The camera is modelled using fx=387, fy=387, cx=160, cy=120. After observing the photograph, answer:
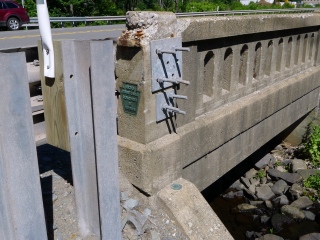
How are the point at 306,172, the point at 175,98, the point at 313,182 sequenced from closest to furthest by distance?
the point at 175,98 < the point at 313,182 < the point at 306,172

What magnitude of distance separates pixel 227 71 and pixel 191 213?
2.14 m

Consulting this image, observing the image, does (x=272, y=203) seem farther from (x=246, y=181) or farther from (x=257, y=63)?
(x=257, y=63)

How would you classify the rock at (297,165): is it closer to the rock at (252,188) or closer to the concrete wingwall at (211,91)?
the rock at (252,188)

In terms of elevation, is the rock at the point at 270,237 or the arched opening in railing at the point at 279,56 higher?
the arched opening in railing at the point at 279,56

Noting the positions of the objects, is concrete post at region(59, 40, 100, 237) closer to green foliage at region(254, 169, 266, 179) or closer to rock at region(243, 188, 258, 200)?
rock at region(243, 188, 258, 200)

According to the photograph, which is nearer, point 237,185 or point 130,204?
point 130,204

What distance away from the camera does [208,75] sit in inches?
177

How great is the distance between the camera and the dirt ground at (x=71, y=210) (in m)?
2.81

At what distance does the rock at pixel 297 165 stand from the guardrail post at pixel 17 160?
6623 millimetres

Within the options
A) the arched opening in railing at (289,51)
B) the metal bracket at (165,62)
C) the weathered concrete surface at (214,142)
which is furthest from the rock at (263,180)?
the metal bracket at (165,62)

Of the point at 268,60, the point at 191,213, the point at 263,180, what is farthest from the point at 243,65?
the point at 263,180

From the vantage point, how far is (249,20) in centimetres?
473

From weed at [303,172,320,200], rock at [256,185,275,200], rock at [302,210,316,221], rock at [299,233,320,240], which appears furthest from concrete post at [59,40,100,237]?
weed at [303,172,320,200]

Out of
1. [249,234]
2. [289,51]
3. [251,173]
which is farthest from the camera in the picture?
[251,173]
